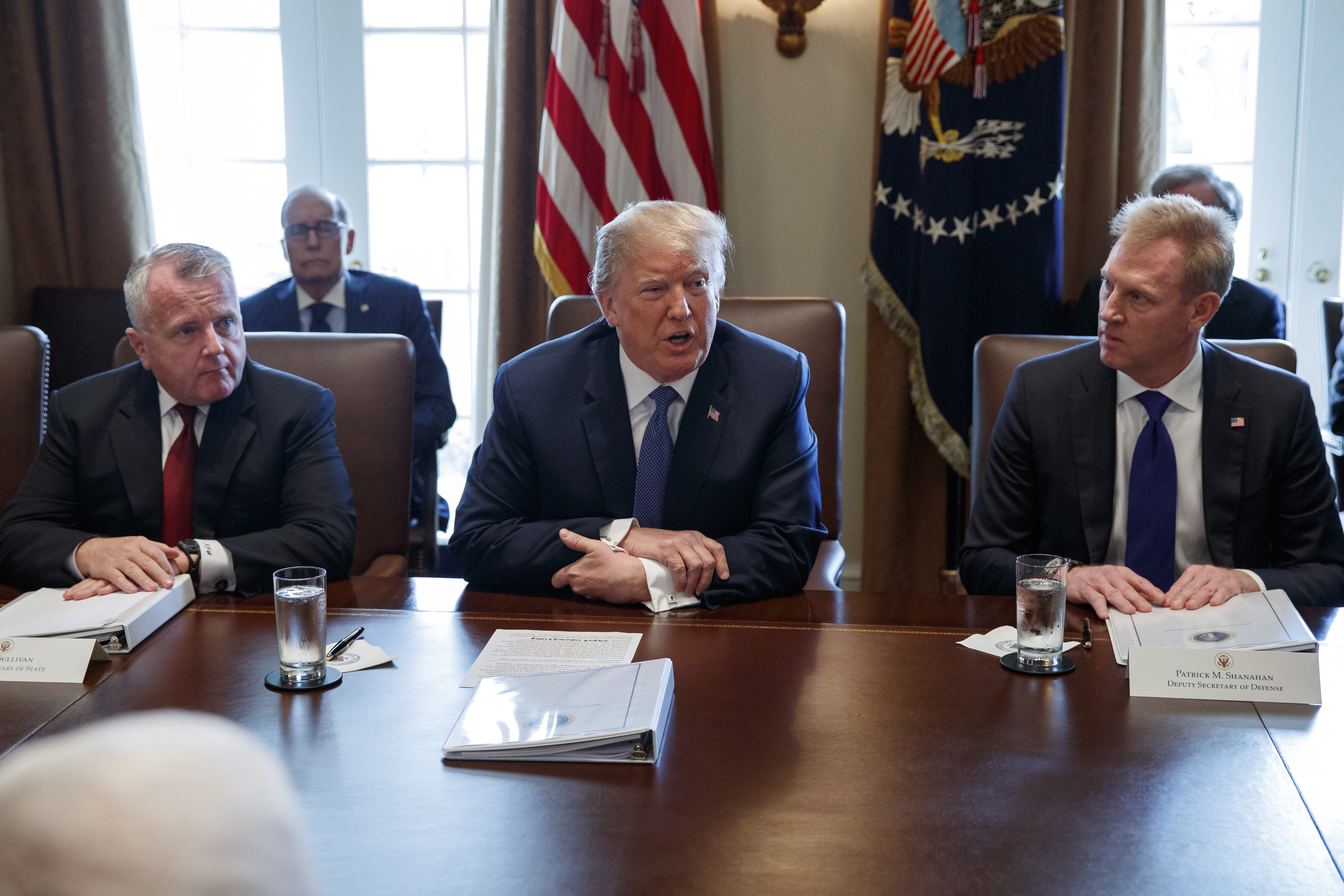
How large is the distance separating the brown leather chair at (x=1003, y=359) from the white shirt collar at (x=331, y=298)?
2117mm

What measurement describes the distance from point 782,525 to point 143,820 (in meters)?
1.63

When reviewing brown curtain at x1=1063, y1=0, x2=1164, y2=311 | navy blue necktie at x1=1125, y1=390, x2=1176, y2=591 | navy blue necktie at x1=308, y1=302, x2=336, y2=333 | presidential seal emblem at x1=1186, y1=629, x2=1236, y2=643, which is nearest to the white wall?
brown curtain at x1=1063, y1=0, x2=1164, y2=311

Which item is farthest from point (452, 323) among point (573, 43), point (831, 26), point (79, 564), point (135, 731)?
point (135, 731)

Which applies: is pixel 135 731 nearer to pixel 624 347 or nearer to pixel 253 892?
pixel 253 892

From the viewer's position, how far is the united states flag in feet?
11.5

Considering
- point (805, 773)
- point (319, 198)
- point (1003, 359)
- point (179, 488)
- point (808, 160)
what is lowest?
point (805, 773)

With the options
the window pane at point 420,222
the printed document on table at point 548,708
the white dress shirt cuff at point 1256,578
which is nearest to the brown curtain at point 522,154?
the window pane at point 420,222

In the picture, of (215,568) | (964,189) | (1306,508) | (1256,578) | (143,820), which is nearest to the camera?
(143,820)

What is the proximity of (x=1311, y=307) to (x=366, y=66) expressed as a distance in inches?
134

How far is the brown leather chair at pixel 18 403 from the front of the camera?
231 centimetres

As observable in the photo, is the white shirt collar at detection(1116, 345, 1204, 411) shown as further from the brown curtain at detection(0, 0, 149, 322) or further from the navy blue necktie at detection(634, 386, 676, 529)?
the brown curtain at detection(0, 0, 149, 322)

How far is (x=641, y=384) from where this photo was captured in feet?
7.00

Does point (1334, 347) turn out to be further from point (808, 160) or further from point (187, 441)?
point (187, 441)

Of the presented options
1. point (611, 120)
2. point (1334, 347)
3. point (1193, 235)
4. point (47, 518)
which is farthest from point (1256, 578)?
point (611, 120)
